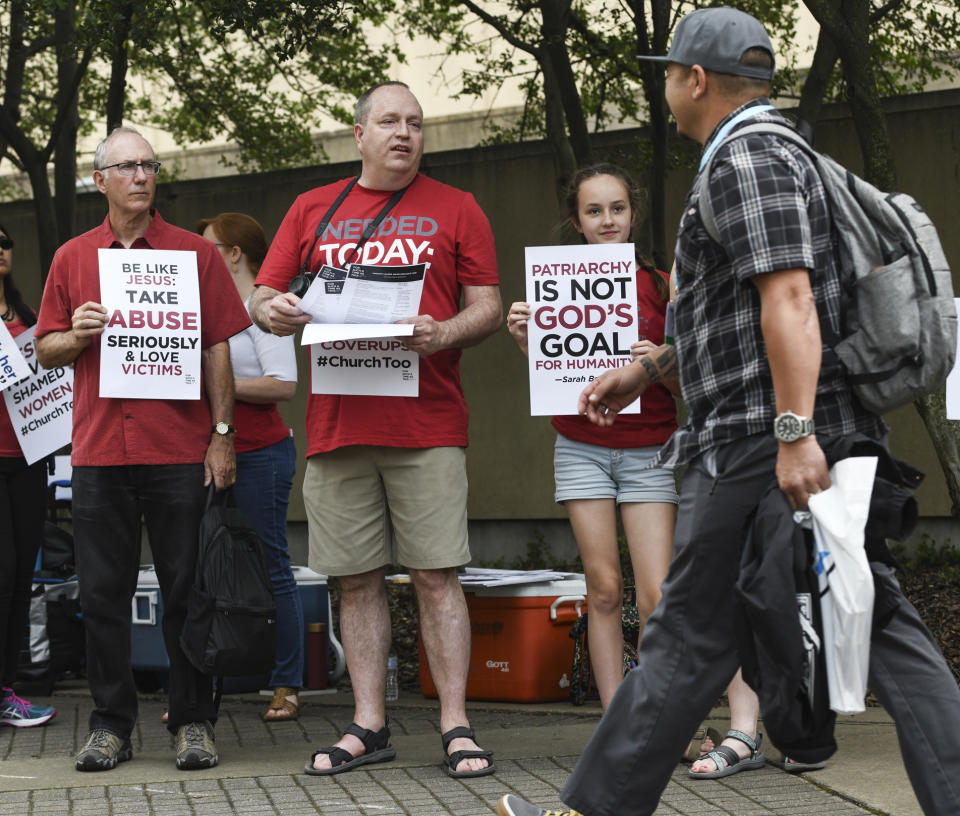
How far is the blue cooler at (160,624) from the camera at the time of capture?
700 cm

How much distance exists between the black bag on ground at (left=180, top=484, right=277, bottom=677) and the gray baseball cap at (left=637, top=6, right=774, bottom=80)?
8.98 feet

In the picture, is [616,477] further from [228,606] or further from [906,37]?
[906,37]

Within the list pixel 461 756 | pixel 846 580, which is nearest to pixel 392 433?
pixel 461 756

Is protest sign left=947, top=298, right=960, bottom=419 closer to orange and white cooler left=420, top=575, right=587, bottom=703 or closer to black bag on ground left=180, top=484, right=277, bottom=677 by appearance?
orange and white cooler left=420, top=575, right=587, bottom=703

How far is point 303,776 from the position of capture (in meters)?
5.09

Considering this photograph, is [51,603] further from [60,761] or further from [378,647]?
[378,647]

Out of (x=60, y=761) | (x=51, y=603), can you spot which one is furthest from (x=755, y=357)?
(x=51, y=603)

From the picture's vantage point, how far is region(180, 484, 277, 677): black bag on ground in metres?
5.21

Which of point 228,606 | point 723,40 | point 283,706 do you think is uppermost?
point 723,40

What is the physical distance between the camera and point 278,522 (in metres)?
6.53

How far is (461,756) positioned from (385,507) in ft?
3.25

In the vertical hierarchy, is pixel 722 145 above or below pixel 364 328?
above

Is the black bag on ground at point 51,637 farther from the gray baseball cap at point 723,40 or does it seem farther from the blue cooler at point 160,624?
the gray baseball cap at point 723,40

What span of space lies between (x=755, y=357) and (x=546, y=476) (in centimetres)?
853
